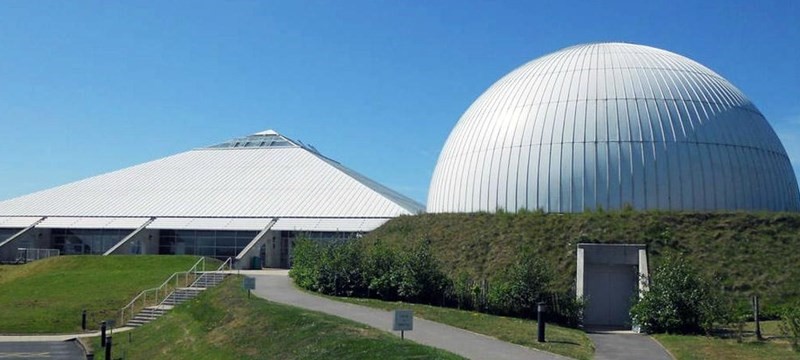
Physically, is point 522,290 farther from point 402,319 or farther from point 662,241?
point 402,319

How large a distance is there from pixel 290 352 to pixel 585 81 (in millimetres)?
21350

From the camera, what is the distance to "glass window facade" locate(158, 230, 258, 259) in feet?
176

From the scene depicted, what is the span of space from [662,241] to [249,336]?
611 inches

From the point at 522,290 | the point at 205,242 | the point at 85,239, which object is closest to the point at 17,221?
the point at 85,239

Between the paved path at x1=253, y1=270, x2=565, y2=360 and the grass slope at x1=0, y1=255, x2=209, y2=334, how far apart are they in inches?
337

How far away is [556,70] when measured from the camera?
116 ft

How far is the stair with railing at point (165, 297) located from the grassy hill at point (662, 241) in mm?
11268

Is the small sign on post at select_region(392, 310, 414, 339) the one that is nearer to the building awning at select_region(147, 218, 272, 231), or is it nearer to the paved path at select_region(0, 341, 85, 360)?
the paved path at select_region(0, 341, 85, 360)

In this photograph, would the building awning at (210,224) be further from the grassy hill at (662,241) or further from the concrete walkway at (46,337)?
the grassy hill at (662,241)

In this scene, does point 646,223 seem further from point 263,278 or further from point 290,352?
point 263,278

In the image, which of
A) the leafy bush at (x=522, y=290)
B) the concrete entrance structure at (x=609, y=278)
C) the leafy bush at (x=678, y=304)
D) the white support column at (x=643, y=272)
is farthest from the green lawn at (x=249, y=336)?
the white support column at (x=643, y=272)

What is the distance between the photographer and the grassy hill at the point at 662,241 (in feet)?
84.0

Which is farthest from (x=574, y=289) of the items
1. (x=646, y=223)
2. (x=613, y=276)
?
(x=646, y=223)

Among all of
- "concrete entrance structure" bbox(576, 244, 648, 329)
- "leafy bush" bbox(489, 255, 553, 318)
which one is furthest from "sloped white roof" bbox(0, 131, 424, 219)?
"leafy bush" bbox(489, 255, 553, 318)
